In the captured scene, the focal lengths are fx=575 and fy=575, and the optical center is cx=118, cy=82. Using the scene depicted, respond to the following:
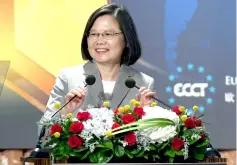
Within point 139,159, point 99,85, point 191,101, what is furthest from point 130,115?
point 191,101

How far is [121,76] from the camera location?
2920 mm

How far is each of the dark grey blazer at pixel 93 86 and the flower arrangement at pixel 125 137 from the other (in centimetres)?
67

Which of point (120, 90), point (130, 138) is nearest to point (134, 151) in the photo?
point (130, 138)

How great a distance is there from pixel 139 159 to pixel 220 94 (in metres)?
2.22

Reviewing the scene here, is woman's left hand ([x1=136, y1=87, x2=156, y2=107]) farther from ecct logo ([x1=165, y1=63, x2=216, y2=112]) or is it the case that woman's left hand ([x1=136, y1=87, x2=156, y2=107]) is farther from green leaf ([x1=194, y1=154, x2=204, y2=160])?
ecct logo ([x1=165, y1=63, x2=216, y2=112])

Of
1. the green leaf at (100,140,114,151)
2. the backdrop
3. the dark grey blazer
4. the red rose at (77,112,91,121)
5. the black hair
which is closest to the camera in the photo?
the green leaf at (100,140,114,151)

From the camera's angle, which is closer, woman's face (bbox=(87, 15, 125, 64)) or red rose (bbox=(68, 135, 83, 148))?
red rose (bbox=(68, 135, 83, 148))

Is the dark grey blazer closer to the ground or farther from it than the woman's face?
closer to the ground

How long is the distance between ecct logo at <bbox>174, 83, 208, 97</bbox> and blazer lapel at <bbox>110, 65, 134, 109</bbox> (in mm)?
1186

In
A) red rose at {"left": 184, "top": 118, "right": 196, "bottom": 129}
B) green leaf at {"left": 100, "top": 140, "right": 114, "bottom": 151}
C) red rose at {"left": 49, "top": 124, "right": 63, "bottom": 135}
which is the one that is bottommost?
green leaf at {"left": 100, "top": 140, "right": 114, "bottom": 151}

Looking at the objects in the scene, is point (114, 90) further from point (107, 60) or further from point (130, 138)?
point (130, 138)

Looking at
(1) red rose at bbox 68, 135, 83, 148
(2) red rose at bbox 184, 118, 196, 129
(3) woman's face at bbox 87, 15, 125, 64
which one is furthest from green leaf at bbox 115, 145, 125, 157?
(3) woman's face at bbox 87, 15, 125, 64

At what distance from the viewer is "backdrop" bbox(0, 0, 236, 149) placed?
13.4 feet

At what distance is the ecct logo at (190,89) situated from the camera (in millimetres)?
4086
